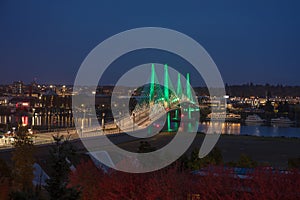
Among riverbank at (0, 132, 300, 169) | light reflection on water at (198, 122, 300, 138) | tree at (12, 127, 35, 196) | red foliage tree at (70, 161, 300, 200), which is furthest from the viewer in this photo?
light reflection on water at (198, 122, 300, 138)

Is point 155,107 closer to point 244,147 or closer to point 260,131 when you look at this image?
point 260,131

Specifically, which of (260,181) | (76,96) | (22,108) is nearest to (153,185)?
(260,181)

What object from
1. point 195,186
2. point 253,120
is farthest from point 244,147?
point 253,120

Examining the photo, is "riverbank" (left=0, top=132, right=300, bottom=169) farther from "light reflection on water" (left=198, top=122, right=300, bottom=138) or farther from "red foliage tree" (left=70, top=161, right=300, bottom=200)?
"red foliage tree" (left=70, top=161, right=300, bottom=200)

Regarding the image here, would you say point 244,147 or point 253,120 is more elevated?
point 244,147

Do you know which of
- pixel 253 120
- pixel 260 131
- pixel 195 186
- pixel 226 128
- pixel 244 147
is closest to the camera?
pixel 195 186

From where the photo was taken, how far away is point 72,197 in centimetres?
176

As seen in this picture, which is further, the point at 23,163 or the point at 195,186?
the point at 23,163

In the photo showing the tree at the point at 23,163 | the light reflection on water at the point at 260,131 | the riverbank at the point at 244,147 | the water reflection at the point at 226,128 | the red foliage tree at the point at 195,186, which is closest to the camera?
the red foliage tree at the point at 195,186

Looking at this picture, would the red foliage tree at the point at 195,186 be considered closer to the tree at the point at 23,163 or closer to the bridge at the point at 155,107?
the tree at the point at 23,163

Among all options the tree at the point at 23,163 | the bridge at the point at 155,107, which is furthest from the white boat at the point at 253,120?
the tree at the point at 23,163

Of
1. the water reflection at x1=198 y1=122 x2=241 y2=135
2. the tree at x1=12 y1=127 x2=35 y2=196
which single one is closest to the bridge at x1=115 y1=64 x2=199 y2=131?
the water reflection at x1=198 y1=122 x2=241 y2=135

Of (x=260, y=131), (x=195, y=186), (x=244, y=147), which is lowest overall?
(x=260, y=131)

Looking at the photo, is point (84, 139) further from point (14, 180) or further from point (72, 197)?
point (72, 197)
